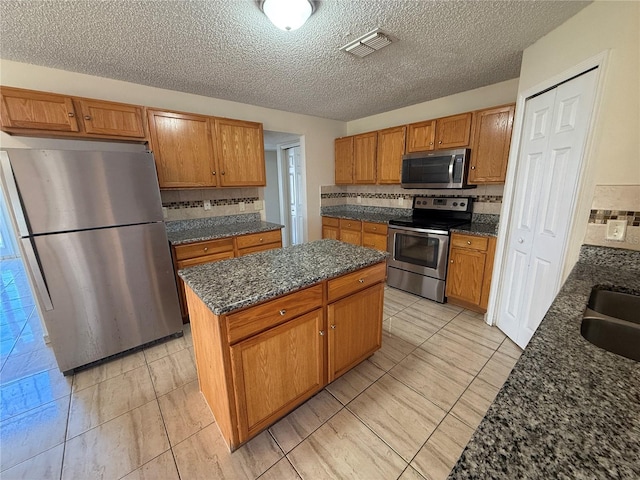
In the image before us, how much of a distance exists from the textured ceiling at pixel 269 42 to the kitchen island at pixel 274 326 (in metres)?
1.49

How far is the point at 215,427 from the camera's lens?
1.50 meters

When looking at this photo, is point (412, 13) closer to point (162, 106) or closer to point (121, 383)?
point (162, 106)

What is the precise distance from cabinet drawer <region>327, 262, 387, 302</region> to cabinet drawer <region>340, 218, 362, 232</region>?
188 centimetres

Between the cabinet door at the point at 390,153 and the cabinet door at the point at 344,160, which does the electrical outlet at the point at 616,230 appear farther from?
the cabinet door at the point at 344,160

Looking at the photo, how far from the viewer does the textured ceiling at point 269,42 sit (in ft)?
4.79

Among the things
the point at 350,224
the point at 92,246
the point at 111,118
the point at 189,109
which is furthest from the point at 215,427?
the point at 189,109

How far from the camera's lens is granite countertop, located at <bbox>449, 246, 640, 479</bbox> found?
0.44 meters

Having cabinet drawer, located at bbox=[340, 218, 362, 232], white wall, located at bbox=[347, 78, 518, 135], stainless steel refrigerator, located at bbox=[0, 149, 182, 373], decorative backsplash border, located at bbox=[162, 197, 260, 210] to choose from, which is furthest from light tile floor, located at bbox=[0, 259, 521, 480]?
white wall, located at bbox=[347, 78, 518, 135]

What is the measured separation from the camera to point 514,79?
253cm

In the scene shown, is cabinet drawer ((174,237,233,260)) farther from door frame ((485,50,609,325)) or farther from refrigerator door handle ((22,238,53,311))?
door frame ((485,50,609,325))

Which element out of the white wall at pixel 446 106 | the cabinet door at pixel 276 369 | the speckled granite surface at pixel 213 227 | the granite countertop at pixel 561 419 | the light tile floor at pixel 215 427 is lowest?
the light tile floor at pixel 215 427

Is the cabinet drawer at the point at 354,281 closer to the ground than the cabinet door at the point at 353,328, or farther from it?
farther from it

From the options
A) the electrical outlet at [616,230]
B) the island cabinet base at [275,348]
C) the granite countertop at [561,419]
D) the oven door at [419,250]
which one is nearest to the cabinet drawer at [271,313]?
the island cabinet base at [275,348]

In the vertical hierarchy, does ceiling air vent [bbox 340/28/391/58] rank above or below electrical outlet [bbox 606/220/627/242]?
above
